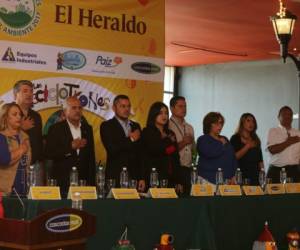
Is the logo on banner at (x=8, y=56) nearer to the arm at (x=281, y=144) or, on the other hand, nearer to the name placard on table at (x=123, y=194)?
the name placard on table at (x=123, y=194)

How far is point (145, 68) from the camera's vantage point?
6.24m

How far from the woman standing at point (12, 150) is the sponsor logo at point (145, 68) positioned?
209 cm

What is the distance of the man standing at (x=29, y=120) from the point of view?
4.86 meters

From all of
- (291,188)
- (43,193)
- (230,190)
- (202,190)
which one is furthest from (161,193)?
(291,188)

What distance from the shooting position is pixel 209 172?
16.6ft

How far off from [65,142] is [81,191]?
1.01 metres

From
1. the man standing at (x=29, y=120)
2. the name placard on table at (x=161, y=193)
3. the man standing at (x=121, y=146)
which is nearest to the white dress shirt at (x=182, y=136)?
the man standing at (x=121, y=146)

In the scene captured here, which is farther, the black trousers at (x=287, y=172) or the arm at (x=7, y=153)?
the black trousers at (x=287, y=172)

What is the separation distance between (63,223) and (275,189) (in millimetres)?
2442

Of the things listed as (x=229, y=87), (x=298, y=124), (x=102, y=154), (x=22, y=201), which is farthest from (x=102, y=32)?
(x=229, y=87)

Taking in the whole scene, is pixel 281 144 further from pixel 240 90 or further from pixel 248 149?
pixel 240 90

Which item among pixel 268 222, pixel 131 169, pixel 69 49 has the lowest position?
pixel 268 222

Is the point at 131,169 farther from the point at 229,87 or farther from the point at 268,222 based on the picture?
the point at 229,87

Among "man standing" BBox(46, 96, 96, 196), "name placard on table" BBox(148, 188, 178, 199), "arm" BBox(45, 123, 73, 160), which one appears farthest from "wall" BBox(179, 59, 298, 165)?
"name placard on table" BBox(148, 188, 178, 199)
